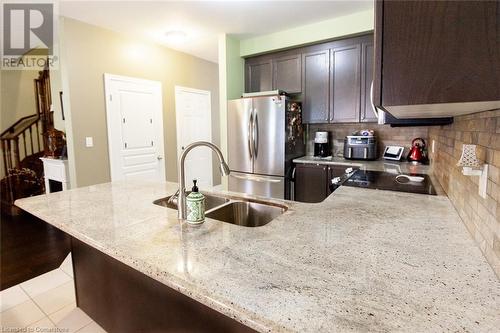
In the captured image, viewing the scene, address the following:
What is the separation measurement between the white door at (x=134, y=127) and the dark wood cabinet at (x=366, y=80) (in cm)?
278

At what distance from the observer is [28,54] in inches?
176

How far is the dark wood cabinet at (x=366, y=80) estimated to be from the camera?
3.08 meters

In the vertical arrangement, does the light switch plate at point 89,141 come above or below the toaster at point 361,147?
above

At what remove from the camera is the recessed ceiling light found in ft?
11.4

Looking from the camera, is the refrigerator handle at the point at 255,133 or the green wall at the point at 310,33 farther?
the refrigerator handle at the point at 255,133

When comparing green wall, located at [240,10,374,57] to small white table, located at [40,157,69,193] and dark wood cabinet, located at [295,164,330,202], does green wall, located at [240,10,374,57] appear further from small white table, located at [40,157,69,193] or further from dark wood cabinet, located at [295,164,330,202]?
small white table, located at [40,157,69,193]

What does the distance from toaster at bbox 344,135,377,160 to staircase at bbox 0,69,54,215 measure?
14.5ft

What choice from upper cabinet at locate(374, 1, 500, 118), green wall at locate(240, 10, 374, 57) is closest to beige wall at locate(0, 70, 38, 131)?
green wall at locate(240, 10, 374, 57)

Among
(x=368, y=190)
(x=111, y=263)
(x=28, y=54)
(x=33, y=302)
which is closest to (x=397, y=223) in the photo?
(x=368, y=190)

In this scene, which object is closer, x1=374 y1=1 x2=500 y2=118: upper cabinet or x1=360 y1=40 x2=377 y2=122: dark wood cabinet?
x1=374 y1=1 x2=500 y2=118: upper cabinet

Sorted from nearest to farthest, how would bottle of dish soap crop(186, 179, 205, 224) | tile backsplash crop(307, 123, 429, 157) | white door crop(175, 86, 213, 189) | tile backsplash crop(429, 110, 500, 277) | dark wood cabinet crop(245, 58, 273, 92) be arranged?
tile backsplash crop(429, 110, 500, 277), bottle of dish soap crop(186, 179, 205, 224), tile backsplash crop(307, 123, 429, 157), dark wood cabinet crop(245, 58, 273, 92), white door crop(175, 86, 213, 189)

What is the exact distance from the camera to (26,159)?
15.1 ft

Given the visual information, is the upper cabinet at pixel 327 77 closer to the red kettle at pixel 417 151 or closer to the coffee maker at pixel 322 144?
the coffee maker at pixel 322 144

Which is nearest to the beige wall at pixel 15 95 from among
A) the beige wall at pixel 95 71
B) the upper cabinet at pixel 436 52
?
the beige wall at pixel 95 71
